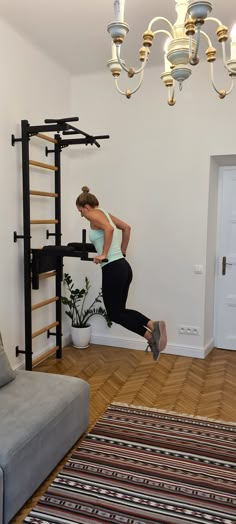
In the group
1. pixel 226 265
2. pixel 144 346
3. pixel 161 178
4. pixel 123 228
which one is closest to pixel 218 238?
pixel 226 265

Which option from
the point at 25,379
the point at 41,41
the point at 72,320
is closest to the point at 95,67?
the point at 41,41

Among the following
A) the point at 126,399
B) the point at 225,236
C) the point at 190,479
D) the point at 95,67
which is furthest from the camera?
the point at 225,236

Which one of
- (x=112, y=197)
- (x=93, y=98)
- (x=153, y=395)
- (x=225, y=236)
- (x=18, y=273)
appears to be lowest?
(x=153, y=395)

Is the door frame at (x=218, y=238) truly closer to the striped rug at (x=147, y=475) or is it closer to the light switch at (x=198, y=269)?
the light switch at (x=198, y=269)

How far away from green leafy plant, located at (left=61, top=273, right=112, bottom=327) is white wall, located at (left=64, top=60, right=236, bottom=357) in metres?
0.22

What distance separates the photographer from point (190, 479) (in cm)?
224

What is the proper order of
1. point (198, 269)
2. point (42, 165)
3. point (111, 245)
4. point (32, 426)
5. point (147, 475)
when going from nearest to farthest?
point (32, 426), point (147, 475), point (111, 245), point (42, 165), point (198, 269)

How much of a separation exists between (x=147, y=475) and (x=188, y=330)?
221 centimetres

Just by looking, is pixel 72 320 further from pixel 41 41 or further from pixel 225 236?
pixel 41 41

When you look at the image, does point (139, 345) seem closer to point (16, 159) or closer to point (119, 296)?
point (119, 296)

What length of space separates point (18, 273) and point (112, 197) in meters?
1.42

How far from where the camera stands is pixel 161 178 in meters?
4.28

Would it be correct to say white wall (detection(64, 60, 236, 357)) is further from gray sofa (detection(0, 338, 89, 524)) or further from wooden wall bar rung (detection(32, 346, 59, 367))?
gray sofa (detection(0, 338, 89, 524))

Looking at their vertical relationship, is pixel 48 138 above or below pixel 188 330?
above
